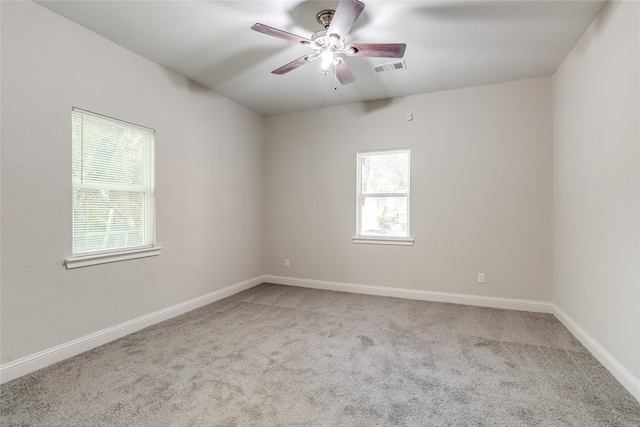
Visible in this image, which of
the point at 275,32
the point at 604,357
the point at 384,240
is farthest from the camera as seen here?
the point at 384,240

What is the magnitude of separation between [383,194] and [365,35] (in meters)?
2.13

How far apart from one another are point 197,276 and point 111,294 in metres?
1.02

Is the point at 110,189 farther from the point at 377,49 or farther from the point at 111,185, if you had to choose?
the point at 377,49

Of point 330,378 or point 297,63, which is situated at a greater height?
point 297,63

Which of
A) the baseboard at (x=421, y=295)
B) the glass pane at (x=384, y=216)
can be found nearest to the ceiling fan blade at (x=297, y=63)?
the glass pane at (x=384, y=216)

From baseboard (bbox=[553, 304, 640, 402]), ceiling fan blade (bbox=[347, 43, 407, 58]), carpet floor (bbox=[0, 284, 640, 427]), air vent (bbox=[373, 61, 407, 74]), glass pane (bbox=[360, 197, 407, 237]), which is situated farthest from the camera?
glass pane (bbox=[360, 197, 407, 237])

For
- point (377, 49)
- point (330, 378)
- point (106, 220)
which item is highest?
point (377, 49)

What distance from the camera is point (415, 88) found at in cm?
379

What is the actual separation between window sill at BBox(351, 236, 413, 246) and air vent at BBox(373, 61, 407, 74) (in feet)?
6.96

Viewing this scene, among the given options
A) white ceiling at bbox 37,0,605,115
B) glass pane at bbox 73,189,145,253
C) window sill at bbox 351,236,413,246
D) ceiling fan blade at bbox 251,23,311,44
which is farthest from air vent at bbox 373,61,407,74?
glass pane at bbox 73,189,145,253

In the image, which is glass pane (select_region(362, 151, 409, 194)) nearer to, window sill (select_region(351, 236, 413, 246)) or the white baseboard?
window sill (select_region(351, 236, 413, 246))

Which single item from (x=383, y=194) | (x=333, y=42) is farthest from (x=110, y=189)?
(x=383, y=194)

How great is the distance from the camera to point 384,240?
4156 mm

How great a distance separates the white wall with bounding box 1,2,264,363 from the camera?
2.13 metres
